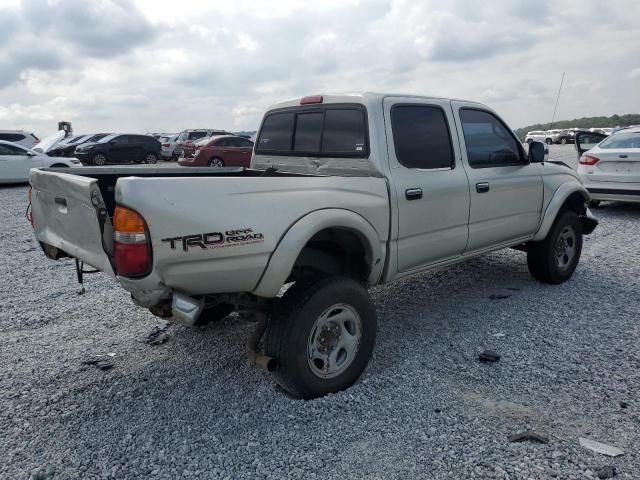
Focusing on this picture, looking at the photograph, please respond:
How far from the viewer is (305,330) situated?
3137 millimetres

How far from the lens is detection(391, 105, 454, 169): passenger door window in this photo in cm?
400

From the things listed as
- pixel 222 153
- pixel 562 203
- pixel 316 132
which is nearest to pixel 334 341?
pixel 316 132

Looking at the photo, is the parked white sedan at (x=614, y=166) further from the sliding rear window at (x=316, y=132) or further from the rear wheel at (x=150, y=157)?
the rear wheel at (x=150, y=157)

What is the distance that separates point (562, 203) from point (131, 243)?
14.9 feet

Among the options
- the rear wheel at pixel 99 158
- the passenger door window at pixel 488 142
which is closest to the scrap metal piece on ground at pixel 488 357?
the passenger door window at pixel 488 142

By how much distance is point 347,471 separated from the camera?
104 inches

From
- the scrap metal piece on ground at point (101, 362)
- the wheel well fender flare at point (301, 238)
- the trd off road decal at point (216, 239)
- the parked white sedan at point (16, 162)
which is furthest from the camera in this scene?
the parked white sedan at point (16, 162)

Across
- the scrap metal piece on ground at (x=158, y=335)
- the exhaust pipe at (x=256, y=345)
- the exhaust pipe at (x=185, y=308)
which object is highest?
the exhaust pipe at (x=185, y=308)

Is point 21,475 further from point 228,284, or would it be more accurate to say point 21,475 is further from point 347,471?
point 347,471

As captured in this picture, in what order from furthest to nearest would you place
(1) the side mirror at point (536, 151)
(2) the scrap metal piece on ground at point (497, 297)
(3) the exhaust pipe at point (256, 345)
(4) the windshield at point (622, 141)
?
(4) the windshield at point (622, 141) < (2) the scrap metal piece on ground at point (497, 297) < (1) the side mirror at point (536, 151) < (3) the exhaust pipe at point (256, 345)

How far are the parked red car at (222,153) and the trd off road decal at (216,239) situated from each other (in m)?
16.9

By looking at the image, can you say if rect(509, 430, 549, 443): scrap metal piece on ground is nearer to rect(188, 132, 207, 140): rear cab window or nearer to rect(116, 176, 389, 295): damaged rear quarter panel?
rect(116, 176, 389, 295): damaged rear quarter panel

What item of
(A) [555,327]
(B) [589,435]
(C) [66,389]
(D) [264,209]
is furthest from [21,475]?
(A) [555,327]

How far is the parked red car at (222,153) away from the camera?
19312 millimetres
